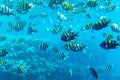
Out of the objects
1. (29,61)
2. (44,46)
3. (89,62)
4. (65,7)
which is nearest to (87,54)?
(89,62)

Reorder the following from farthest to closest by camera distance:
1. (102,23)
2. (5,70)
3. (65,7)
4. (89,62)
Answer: (89,62)
(5,70)
(65,7)
(102,23)

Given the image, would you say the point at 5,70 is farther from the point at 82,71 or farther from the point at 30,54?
the point at 82,71

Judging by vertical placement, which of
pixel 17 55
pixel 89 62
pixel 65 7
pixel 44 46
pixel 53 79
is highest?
pixel 65 7

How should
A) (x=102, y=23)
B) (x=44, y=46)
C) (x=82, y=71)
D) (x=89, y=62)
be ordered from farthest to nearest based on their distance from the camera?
(x=89, y=62), (x=82, y=71), (x=44, y=46), (x=102, y=23)

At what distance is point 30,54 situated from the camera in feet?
68.1

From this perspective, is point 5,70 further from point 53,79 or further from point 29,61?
point 53,79

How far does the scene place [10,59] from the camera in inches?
733

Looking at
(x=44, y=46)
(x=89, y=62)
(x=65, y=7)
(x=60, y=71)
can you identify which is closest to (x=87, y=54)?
(x=89, y=62)

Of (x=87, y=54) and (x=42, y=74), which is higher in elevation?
(x=42, y=74)

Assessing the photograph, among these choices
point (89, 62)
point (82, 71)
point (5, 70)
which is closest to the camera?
point (5, 70)

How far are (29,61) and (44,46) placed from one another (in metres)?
10.3

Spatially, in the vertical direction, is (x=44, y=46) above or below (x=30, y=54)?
above

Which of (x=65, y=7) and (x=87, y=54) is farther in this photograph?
(x=87, y=54)

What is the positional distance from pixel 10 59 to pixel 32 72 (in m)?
2.14
